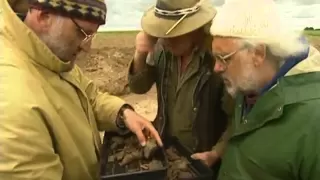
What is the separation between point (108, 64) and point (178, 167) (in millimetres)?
3542

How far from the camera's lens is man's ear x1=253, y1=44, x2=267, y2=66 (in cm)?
165

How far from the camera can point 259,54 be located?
1.66 metres

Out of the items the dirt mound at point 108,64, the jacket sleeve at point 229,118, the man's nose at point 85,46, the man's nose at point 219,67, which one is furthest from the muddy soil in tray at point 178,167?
the dirt mound at point 108,64

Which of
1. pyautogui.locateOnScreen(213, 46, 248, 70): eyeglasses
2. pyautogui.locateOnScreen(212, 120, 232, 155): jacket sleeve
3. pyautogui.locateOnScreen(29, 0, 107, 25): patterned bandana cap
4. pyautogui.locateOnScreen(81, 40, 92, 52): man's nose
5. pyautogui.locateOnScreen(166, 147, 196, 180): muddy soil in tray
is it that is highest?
pyautogui.locateOnScreen(29, 0, 107, 25): patterned bandana cap

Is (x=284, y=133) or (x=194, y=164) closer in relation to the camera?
(x=284, y=133)

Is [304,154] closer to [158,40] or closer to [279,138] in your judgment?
[279,138]

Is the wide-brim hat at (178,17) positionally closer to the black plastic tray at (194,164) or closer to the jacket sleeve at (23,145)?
the black plastic tray at (194,164)

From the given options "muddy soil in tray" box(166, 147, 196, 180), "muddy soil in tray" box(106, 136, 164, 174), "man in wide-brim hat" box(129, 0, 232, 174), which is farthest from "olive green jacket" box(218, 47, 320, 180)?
"man in wide-brim hat" box(129, 0, 232, 174)

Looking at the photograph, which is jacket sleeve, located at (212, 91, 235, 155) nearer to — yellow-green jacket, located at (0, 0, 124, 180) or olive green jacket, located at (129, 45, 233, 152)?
olive green jacket, located at (129, 45, 233, 152)

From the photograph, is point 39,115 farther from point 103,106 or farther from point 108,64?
point 108,64

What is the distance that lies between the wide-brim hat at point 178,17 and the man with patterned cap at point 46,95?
0.45 m

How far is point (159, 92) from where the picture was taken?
233 centimetres

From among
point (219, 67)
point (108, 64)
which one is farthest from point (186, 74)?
point (108, 64)

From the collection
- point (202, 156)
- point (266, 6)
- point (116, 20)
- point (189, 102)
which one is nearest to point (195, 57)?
point (189, 102)
